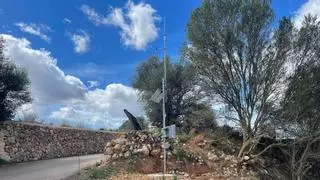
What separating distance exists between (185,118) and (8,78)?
12.9 metres

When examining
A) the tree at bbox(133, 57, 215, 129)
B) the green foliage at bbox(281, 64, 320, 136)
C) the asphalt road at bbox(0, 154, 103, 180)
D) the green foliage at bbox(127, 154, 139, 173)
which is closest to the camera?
the asphalt road at bbox(0, 154, 103, 180)

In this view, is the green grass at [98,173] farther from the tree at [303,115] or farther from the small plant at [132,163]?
the tree at [303,115]

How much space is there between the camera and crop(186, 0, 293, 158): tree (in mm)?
23734

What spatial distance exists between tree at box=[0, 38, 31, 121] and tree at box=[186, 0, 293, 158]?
9.71 m

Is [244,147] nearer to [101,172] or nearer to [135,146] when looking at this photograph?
[135,146]

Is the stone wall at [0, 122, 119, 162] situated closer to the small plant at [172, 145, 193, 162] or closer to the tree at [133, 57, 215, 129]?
the tree at [133, 57, 215, 129]

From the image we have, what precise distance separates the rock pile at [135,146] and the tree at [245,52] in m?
4.75

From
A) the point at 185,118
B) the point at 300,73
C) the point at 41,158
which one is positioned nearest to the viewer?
the point at 300,73

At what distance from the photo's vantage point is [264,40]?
2416cm

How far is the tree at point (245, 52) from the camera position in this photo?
23.7 metres

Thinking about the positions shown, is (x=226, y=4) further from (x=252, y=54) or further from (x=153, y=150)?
(x=153, y=150)

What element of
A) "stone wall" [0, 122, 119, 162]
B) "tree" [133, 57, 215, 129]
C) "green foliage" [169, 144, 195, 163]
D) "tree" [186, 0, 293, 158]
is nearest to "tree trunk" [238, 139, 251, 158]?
"tree" [186, 0, 293, 158]

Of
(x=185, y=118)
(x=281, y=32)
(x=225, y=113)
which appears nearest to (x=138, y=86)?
(x=185, y=118)

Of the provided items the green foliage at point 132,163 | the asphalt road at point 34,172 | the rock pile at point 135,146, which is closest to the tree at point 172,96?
the rock pile at point 135,146
